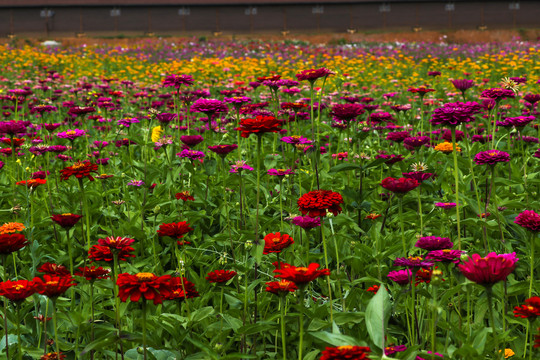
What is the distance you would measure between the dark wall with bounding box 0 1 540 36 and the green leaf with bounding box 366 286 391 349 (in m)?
27.1

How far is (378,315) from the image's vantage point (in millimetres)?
1412

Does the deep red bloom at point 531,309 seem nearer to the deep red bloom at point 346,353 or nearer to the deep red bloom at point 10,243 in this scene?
the deep red bloom at point 346,353

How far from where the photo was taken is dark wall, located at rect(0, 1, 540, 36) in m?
26.6

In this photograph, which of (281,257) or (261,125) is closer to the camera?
(261,125)

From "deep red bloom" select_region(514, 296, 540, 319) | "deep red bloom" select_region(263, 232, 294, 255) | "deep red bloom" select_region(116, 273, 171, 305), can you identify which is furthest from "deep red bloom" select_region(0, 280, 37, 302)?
"deep red bloom" select_region(514, 296, 540, 319)

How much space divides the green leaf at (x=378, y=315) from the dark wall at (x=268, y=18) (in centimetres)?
2709

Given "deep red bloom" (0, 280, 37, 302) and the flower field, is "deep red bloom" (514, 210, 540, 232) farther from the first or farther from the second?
"deep red bloom" (0, 280, 37, 302)

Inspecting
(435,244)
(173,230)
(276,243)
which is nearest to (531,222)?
(435,244)

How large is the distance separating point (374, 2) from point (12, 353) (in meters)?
28.0

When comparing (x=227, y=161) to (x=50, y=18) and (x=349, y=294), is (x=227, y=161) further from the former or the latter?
(x=50, y=18)

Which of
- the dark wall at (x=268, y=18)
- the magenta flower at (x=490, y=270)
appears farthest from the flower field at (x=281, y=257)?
the dark wall at (x=268, y=18)

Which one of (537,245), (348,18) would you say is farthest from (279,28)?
(537,245)

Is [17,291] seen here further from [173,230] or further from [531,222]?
[531,222]

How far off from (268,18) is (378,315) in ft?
89.5
